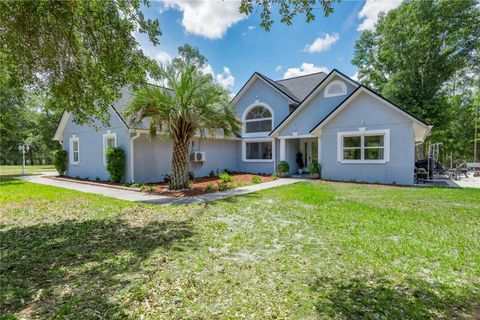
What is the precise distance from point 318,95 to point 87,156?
52.4 feet

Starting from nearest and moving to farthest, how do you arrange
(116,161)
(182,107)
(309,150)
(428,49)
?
(182,107), (116,161), (309,150), (428,49)

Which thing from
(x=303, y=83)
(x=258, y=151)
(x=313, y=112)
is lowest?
(x=258, y=151)

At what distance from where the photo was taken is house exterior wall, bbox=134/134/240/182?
14117 millimetres

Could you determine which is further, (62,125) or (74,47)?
(62,125)

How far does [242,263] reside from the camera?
4.26 meters

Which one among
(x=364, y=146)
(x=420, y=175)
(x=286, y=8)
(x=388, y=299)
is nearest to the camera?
(x=388, y=299)

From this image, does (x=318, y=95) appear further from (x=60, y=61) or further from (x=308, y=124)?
(x=60, y=61)

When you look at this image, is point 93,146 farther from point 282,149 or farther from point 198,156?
point 282,149

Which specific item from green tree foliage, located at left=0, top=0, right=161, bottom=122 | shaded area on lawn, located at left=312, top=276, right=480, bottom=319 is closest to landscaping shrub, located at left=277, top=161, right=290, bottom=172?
green tree foliage, located at left=0, top=0, right=161, bottom=122

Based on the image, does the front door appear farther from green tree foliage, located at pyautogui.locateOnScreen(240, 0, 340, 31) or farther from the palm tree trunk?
green tree foliage, located at pyautogui.locateOnScreen(240, 0, 340, 31)

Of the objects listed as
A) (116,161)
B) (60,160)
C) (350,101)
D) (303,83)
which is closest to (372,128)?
(350,101)

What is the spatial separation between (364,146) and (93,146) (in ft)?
55.3

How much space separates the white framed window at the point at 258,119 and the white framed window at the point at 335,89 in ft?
14.7

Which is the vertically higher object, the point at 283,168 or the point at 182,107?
the point at 182,107
